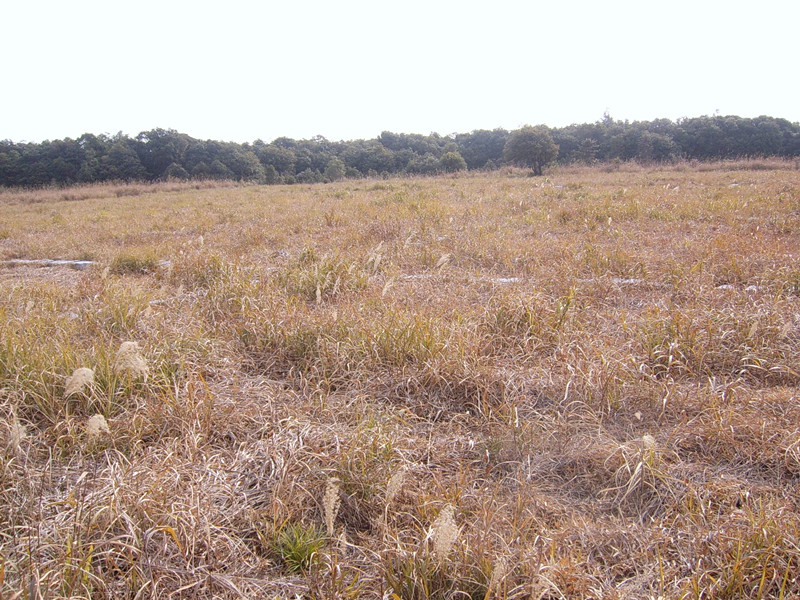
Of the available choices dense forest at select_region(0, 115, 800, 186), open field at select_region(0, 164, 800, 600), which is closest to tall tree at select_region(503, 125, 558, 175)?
dense forest at select_region(0, 115, 800, 186)

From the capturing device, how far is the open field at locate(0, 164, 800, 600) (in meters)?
1.35

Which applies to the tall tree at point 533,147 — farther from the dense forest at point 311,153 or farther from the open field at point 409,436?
the open field at point 409,436

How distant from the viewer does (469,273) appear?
451 centimetres

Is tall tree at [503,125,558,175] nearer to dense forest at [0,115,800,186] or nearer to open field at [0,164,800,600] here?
dense forest at [0,115,800,186]

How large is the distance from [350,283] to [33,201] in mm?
17778

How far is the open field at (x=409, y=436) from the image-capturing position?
1.35 meters

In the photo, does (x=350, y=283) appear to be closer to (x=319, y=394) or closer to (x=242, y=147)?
(x=319, y=394)

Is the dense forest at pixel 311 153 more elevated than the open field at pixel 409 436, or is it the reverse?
the dense forest at pixel 311 153

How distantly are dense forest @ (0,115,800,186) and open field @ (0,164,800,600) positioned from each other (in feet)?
74.0

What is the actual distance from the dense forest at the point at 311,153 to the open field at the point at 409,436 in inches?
888

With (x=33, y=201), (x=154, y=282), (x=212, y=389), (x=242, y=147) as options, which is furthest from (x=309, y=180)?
(x=212, y=389)

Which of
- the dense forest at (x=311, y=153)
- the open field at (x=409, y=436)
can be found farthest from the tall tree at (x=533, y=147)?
the open field at (x=409, y=436)

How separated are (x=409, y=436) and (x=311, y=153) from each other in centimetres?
3468

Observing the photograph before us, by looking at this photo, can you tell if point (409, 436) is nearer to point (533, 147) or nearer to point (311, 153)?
point (533, 147)
